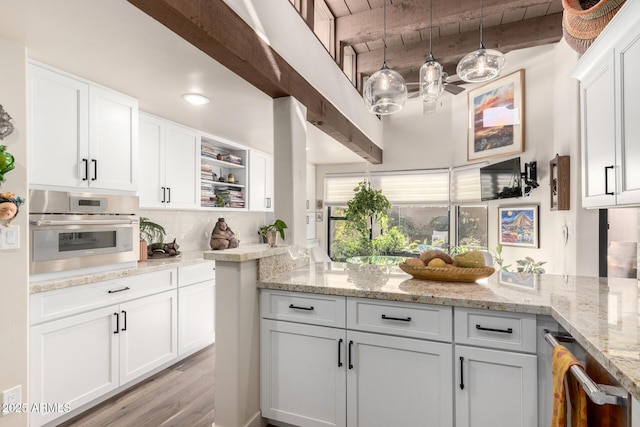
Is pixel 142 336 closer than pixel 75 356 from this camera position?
No

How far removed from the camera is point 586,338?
108 cm

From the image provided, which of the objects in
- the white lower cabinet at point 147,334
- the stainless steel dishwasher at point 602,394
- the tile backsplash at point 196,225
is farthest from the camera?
the tile backsplash at point 196,225

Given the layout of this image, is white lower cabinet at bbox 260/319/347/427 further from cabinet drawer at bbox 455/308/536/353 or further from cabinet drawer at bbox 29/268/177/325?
cabinet drawer at bbox 29/268/177/325

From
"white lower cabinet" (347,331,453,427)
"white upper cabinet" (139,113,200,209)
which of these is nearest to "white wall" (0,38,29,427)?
"white upper cabinet" (139,113,200,209)

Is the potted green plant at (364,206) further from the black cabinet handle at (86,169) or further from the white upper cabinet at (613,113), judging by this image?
the black cabinet handle at (86,169)

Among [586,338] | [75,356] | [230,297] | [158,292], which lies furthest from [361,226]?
[586,338]

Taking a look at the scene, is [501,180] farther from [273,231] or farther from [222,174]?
[222,174]

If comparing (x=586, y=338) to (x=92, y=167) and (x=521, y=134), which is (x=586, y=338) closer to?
(x=92, y=167)

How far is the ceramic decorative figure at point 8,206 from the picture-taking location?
1.65 m

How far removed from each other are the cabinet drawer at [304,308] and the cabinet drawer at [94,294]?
117cm

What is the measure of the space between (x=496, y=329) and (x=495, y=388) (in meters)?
0.26

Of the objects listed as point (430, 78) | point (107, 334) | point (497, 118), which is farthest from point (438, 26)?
point (107, 334)

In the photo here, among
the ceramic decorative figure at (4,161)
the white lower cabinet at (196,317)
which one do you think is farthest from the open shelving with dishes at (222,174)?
the ceramic decorative figure at (4,161)

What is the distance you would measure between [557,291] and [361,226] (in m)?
3.39
